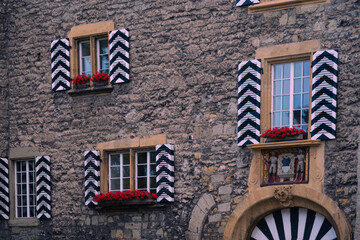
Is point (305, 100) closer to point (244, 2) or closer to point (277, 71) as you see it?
point (277, 71)

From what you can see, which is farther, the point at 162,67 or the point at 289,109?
the point at 162,67

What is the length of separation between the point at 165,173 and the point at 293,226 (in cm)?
249

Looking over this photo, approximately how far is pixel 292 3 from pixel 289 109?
70.4 inches

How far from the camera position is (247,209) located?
48.9ft

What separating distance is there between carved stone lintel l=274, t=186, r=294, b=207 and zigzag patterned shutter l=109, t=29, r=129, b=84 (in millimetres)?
3735

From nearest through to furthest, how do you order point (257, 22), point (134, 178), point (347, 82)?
point (347, 82) < point (257, 22) < point (134, 178)

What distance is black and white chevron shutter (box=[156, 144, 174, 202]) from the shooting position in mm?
15633

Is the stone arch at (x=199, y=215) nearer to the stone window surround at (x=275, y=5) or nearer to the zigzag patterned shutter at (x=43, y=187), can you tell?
the zigzag patterned shutter at (x=43, y=187)

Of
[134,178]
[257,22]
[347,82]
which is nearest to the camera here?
[347,82]

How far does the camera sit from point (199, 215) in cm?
1539

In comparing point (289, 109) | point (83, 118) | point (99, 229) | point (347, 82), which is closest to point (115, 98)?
point (83, 118)

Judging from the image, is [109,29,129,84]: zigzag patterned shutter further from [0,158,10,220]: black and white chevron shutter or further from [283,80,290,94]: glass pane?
[283,80,290,94]: glass pane

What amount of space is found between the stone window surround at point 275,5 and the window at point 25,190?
5661 millimetres

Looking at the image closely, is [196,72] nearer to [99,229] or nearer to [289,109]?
[289,109]
